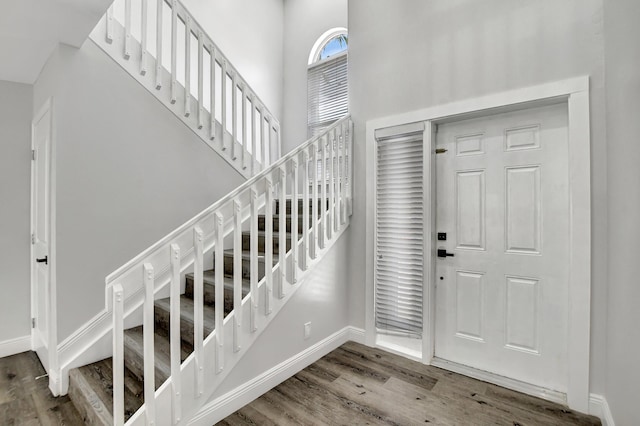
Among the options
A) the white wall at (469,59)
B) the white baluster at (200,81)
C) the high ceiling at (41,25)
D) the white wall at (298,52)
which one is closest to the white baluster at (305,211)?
the white wall at (469,59)

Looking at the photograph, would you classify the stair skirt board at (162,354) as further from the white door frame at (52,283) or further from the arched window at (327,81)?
the arched window at (327,81)

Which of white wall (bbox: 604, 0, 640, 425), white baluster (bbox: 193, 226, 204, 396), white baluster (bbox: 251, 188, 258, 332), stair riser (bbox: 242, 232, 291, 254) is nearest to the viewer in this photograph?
white wall (bbox: 604, 0, 640, 425)

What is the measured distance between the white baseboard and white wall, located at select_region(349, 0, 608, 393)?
3.12 metres

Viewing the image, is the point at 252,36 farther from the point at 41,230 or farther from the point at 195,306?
the point at 195,306

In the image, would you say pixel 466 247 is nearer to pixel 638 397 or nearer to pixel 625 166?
pixel 625 166

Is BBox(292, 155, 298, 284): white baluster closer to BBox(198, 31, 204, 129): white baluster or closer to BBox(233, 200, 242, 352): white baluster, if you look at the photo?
BBox(233, 200, 242, 352): white baluster

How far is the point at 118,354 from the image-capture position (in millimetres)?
1492

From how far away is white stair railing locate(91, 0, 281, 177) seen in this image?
8.11 feet

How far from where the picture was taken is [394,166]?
2881mm

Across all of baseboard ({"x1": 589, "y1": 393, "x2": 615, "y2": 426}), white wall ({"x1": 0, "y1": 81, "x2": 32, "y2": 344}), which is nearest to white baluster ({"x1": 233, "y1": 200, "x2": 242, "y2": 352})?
baseboard ({"x1": 589, "y1": 393, "x2": 615, "y2": 426})

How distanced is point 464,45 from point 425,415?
105 inches

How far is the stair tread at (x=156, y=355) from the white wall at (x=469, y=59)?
5.49 feet

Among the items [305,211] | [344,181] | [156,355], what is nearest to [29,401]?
[156,355]

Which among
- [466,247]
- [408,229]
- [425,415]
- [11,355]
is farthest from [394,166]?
[11,355]
